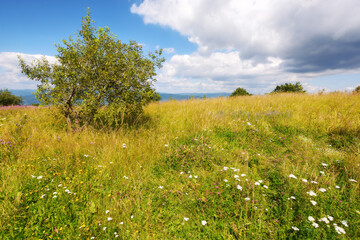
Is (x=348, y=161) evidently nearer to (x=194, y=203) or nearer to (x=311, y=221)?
(x=311, y=221)

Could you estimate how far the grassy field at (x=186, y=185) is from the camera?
98.3 inches

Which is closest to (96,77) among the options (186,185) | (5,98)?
(186,185)

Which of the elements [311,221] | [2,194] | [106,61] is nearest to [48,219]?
[2,194]

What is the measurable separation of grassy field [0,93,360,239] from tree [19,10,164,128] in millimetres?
1251

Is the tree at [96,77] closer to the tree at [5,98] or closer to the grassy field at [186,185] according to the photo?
the grassy field at [186,185]

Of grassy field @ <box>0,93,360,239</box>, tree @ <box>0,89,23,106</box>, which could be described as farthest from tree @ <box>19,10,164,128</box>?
tree @ <box>0,89,23,106</box>

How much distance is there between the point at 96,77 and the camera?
602 cm

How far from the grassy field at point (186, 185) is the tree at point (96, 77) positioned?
4.11 ft

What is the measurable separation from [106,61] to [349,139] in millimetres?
9283

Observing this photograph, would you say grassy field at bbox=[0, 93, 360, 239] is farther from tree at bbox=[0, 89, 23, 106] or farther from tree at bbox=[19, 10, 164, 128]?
→ tree at bbox=[0, 89, 23, 106]

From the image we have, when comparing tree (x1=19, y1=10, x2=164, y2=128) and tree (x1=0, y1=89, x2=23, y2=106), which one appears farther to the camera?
tree (x1=0, y1=89, x2=23, y2=106)

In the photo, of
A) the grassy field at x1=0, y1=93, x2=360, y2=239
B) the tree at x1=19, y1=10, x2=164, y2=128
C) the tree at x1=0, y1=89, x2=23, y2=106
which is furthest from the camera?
the tree at x1=0, y1=89, x2=23, y2=106

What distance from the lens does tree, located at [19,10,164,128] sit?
216 inches

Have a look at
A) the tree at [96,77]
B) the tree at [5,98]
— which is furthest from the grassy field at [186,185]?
the tree at [5,98]
